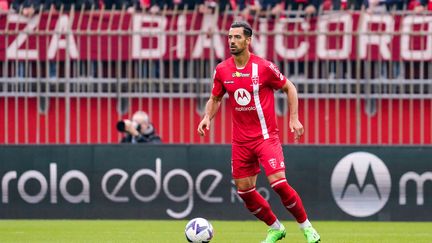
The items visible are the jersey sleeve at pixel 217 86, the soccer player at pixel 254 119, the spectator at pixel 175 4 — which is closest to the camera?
the soccer player at pixel 254 119

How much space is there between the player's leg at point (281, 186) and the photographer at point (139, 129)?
610 centimetres

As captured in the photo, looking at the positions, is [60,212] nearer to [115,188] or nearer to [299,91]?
[115,188]

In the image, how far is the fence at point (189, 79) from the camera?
1838 centimetres

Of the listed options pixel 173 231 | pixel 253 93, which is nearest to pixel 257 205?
pixel 253 93

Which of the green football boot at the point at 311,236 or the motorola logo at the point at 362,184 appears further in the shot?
the motorola logo at the point at 362,184

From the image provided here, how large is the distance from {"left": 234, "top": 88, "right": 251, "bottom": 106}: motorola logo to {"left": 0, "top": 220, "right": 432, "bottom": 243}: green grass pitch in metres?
1.82

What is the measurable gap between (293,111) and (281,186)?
0.77 m

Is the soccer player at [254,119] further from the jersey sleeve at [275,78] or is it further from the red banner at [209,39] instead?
the red banner at [209,39]

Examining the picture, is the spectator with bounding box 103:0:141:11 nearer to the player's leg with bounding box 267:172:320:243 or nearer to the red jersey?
the red jersey

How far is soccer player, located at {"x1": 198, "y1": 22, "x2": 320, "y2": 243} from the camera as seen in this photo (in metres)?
11.7

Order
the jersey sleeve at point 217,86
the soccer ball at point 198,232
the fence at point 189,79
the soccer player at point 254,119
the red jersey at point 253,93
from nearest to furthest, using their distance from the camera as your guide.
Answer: the soccer ball at point 198,232 < the soccer player at point 254,119 < the red jersey at point 253,93 < the jersey sleeve at point 217,86 < the fence at point 189,79

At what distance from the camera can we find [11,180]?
17062mm

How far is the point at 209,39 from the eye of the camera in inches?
738

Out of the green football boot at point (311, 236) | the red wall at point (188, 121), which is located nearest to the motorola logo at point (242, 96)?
the green football boot at point (311, 236)
